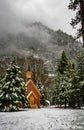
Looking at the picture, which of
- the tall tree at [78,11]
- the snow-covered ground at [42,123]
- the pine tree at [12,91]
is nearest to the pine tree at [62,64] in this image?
the pine tree at [12,91]

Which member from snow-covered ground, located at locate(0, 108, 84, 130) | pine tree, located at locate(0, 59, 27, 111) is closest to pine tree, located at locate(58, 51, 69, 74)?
pine tree, located at locate(0, 59, 27, 111)

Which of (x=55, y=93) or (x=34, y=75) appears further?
(x=34, y=75)

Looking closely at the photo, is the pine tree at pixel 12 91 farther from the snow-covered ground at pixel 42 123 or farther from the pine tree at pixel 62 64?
the pine tree at pixel 62 64

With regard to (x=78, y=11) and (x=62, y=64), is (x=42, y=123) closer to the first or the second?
(x=78, y=11)

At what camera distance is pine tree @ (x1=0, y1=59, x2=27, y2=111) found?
169ft

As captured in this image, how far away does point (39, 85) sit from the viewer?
89.0 metres

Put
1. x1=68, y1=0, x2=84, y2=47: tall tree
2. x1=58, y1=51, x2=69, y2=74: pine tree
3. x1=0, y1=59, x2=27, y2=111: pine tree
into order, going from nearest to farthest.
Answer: x1=68, y1=0, x2=84, y2=47: tall tree → x1=0, y1=59, x2=27, y2=111: pine tree → x1=58, y1=51, x2=69, y2=74: pine tree

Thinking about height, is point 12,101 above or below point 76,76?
below

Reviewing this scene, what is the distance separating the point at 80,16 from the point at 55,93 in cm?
6078

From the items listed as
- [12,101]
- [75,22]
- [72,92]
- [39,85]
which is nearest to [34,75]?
[39,85]

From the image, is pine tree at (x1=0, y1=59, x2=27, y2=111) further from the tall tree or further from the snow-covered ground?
the tall tree

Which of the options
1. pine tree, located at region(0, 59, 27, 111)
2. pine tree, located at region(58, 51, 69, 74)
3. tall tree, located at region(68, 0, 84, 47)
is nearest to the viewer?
tall tree, located at region(68, 0, 84, 47)

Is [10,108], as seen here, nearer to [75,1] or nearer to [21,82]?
[21,82]

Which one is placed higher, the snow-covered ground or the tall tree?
the tall tree
